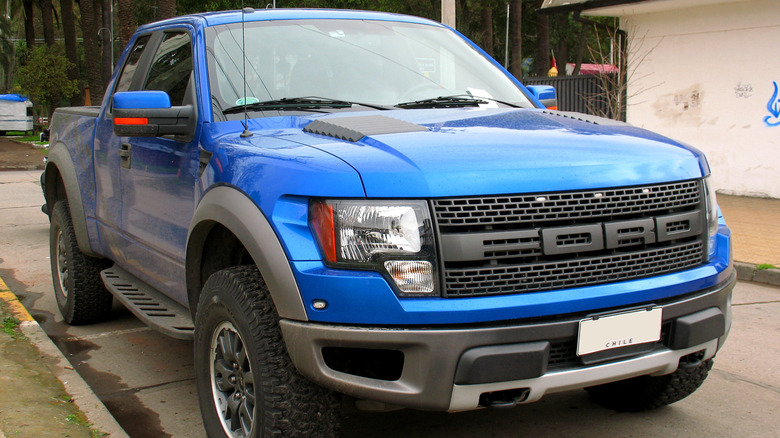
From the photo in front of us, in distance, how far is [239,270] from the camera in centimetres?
292

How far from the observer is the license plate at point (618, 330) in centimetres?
263

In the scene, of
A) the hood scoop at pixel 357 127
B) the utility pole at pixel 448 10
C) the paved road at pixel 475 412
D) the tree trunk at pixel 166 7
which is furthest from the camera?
the tree trunk at pixel 166 7

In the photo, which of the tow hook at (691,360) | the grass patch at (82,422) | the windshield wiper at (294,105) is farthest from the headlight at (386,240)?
the grass patch at (82,422)

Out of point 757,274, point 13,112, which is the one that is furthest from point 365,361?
point 13,112

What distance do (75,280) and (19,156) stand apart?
64.9 feet

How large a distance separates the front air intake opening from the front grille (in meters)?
0.32

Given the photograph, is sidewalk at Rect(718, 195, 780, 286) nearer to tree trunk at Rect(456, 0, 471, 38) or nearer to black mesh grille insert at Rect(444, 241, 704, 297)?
black mesh grille insert at Rect(444, 241, 704, 297)

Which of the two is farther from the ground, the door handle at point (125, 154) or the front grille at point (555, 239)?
the door handle at point (125, 154)

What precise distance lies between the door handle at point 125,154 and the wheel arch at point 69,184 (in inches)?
36.5

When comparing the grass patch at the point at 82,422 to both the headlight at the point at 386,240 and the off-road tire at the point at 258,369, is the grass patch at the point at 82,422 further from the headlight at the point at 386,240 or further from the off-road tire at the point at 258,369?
the headlight at the point at 386,240

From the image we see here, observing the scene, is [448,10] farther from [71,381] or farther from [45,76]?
[45,76]

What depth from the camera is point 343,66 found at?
396 cm

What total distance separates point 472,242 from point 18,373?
2.85m

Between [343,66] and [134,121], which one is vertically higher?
[343,66]
